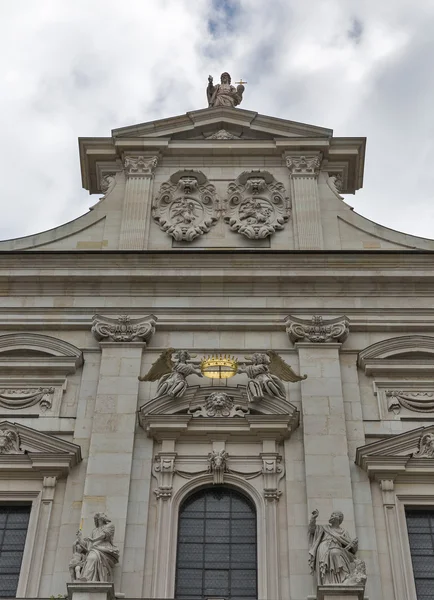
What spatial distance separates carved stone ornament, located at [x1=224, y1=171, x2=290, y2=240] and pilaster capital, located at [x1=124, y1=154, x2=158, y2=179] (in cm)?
193

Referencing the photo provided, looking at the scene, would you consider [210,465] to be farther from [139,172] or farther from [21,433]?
[139,172]

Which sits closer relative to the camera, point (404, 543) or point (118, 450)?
point (404, 543)

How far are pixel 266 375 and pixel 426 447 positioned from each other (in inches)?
124

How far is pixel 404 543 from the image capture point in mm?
16578

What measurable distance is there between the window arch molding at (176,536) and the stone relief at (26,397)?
321 cm

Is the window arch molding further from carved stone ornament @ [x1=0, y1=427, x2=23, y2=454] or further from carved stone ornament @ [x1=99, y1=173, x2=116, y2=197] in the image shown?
carved stone ornament @ [x1=99, y1=173, x2=116, y2=197]

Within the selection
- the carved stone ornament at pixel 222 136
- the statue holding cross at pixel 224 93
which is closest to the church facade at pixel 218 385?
the carved stone ornament at pixel 222 136

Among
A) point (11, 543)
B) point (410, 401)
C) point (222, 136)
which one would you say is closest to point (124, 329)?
point (11, 543)

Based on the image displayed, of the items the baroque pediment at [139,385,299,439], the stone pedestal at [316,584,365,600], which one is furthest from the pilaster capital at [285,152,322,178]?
the stone pedestal at [316,584,365,600]

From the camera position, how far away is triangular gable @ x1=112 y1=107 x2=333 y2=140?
24.1 m

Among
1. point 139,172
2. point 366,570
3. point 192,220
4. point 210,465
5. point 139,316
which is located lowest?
point 366,570

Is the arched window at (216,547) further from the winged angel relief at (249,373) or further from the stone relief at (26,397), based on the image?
the stone relief at (26,397)

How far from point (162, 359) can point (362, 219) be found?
6.13 metres

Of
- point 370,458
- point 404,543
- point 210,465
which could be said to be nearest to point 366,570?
point 404,543
